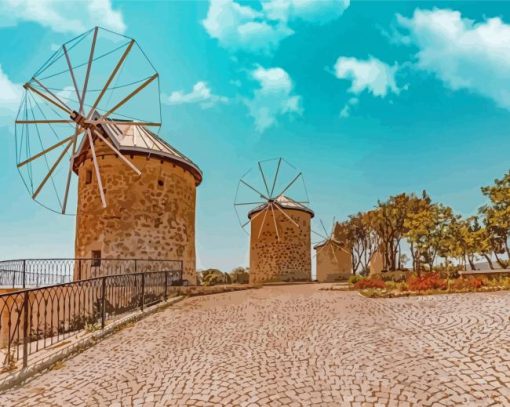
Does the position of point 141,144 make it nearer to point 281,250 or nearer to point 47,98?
point 47,98

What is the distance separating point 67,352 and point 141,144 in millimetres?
11566

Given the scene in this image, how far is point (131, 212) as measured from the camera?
53.5 feet

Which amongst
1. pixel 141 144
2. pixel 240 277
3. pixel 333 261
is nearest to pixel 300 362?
pixel 141 144

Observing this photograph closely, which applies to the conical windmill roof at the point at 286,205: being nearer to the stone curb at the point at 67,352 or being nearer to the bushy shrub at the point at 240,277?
the bushy shrub at the point at 240,277

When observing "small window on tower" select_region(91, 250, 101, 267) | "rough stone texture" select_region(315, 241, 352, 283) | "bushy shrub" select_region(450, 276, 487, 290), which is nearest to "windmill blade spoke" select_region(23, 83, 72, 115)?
"small window on tower" select_region(91, 250, 101, 267)

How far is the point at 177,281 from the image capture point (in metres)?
16.3

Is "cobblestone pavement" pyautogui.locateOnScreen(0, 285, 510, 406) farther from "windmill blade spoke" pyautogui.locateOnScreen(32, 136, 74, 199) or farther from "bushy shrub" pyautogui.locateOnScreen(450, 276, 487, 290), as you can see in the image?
"windmill blade spoke" pyautogui.locateOnScreen(32, 136, 74, 199)

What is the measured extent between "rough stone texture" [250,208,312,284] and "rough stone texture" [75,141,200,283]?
13129 millimetres

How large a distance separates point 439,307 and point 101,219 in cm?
1350

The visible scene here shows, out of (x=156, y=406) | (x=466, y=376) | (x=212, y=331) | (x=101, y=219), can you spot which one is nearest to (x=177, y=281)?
(x=101, y=219)

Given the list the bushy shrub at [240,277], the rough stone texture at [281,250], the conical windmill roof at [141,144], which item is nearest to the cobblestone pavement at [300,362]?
the conical windmill roof at [141,144]

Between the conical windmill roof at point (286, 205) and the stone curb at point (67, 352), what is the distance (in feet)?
66.9

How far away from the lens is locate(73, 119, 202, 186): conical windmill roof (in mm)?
16562

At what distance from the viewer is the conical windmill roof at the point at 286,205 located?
30.6 meters
